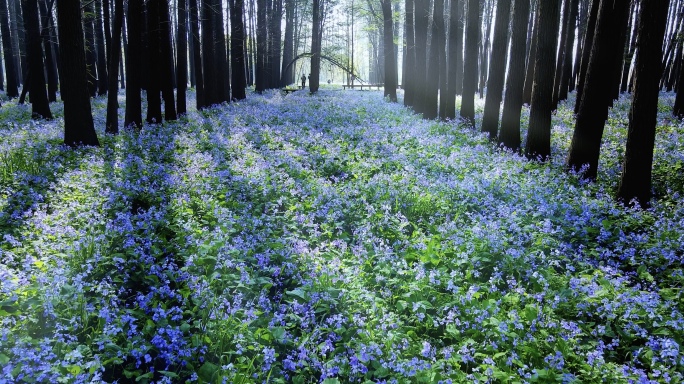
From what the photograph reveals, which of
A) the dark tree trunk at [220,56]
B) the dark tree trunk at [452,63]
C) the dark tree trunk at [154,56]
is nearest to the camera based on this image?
the dark tree trunk at [154,56]

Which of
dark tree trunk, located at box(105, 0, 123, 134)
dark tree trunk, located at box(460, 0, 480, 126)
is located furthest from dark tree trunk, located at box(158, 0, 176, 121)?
dark tree trunk, located at box(460, 0, 480, 126)

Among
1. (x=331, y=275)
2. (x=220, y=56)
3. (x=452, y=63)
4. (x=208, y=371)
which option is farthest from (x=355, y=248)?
(x=220, y=56)

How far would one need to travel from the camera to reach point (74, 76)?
11203 mm

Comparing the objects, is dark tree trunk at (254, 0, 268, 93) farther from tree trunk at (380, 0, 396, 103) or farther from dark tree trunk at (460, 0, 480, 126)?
dark tree trunk at (460, 0, 480, 126)

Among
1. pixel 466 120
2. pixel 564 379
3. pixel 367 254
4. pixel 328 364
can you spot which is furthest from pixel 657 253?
pixel 466 120

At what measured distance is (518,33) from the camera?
1212 cm

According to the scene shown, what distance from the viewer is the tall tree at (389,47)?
26656 millimetres

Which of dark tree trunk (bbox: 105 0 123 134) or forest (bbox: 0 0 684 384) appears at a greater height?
dark tree trunk (bbox: 105 0 123 134)

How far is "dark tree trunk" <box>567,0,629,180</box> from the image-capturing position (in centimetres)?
913

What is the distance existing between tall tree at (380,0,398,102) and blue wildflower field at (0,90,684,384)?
1985 centimetres

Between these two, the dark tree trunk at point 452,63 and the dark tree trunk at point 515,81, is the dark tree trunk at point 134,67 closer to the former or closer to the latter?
the dark tree trunk at point 515,81

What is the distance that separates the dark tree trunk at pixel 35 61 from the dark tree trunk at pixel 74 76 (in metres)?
7.88

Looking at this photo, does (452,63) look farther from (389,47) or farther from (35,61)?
(35,61)

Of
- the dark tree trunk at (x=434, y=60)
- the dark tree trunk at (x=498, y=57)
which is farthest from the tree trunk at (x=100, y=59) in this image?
the dark tree trunk at (x=498, y=57)
